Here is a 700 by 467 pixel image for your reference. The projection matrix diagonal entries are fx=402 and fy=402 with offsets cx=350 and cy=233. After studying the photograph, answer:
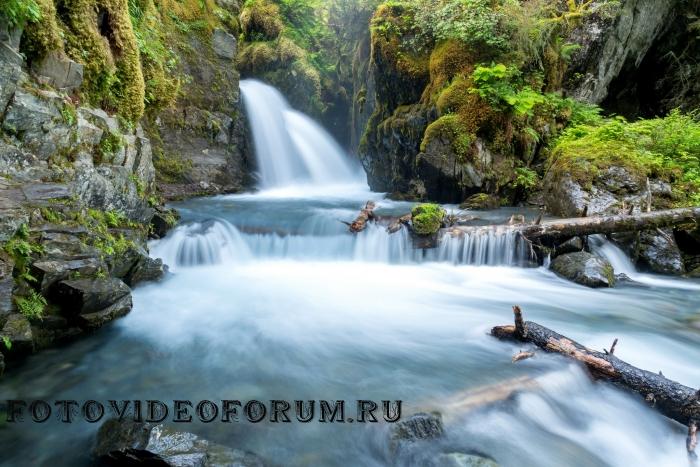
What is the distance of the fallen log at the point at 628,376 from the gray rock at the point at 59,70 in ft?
19.0

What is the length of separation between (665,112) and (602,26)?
4433 mm

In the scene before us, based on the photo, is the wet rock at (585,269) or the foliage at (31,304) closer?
the foliage at (31,304)

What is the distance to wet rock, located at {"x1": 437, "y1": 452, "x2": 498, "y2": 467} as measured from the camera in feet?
8.24

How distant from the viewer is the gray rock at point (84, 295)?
388cm

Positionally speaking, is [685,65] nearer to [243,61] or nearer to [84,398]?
[243,61]

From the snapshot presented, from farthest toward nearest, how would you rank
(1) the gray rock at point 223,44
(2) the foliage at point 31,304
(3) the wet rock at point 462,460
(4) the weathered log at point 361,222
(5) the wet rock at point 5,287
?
(1) the gray rock at point 223,44
(4) the weathered log at point 361,222
(2) the foliage at point 31,304
(5) the wet rock at point 5,287
(3) the wet rock at point 462,460

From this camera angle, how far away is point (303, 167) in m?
16.2

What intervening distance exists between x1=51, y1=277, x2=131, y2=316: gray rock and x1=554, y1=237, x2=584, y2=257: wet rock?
22.7ft

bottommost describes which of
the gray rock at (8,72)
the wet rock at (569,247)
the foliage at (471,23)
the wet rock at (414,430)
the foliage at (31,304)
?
the wet rock at (414,430)

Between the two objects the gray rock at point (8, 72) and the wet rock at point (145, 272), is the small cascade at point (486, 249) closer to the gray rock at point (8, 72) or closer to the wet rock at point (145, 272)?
the wet rock at point (145, 272)

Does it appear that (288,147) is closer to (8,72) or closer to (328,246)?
(328,246)

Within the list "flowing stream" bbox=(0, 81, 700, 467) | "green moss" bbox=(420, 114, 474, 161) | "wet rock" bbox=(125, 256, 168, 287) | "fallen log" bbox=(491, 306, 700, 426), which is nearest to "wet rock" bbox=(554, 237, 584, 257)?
"flowing stream" bbox=(0, 81, 700, 467)

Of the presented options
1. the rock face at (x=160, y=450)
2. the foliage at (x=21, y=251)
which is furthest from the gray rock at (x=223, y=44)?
the rock face at (x=160, y=450)

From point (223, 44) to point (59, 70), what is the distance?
34.1 feet
